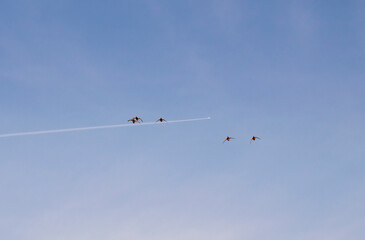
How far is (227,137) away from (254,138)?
561 inches

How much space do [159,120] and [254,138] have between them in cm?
4815

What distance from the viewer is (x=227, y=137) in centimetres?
Answer: 13700

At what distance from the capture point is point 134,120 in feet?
388

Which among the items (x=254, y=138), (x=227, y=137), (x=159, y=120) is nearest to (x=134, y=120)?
(x=159, y=120)

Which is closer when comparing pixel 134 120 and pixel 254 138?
pixel 134 120

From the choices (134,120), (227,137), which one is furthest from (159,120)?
(227,137)

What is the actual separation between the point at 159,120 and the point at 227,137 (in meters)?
34.1

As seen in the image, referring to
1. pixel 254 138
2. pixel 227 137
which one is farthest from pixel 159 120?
pixel 254 138

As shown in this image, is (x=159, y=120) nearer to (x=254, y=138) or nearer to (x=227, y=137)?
(x=227, y=137)

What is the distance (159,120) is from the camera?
413ft

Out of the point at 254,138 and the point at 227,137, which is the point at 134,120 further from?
the point at 254,138

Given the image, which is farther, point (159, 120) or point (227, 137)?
point (227, 137)

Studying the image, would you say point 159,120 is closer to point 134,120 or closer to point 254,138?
point 134,120

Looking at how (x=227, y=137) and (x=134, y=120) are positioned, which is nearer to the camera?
(x=134, y=120)
